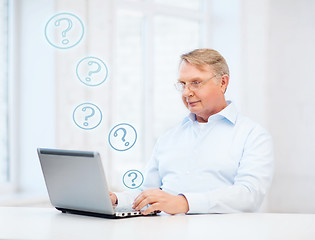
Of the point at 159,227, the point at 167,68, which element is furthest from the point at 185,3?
the point at 159,227

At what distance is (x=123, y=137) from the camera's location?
6.08ft

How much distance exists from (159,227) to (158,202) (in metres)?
0.25

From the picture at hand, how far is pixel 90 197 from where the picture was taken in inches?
61.6

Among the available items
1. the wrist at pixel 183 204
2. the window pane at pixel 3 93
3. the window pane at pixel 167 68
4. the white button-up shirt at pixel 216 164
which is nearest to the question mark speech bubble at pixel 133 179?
the white button-up shirt at pixel 216 164

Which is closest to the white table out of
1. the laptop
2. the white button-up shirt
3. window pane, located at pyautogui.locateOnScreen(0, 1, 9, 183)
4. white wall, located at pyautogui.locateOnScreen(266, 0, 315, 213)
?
the laptop

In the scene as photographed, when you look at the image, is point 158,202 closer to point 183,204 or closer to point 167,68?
point 183,204

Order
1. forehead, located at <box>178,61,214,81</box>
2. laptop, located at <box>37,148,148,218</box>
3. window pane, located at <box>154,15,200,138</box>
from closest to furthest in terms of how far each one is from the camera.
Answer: laptop, located at <box>37,148,148,218</box> < forehead, located at <box>178,61,214,81</box> < window pane, located at <box>154,15,200,138</box>

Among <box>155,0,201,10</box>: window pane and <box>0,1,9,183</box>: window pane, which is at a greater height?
<box>155,0,201,10</box>: window pane

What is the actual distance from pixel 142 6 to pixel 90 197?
8.62 feet

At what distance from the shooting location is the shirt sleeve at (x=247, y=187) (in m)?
1.81

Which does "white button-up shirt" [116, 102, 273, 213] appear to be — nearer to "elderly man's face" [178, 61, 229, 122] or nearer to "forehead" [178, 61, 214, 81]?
"elderly man's face" [178, 61, 229, 122]

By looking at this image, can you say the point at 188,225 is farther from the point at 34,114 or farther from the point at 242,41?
the point at 242,41

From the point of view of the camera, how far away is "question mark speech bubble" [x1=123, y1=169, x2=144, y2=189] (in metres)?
1.85

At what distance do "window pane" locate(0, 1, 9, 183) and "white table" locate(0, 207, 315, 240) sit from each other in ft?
5.18
